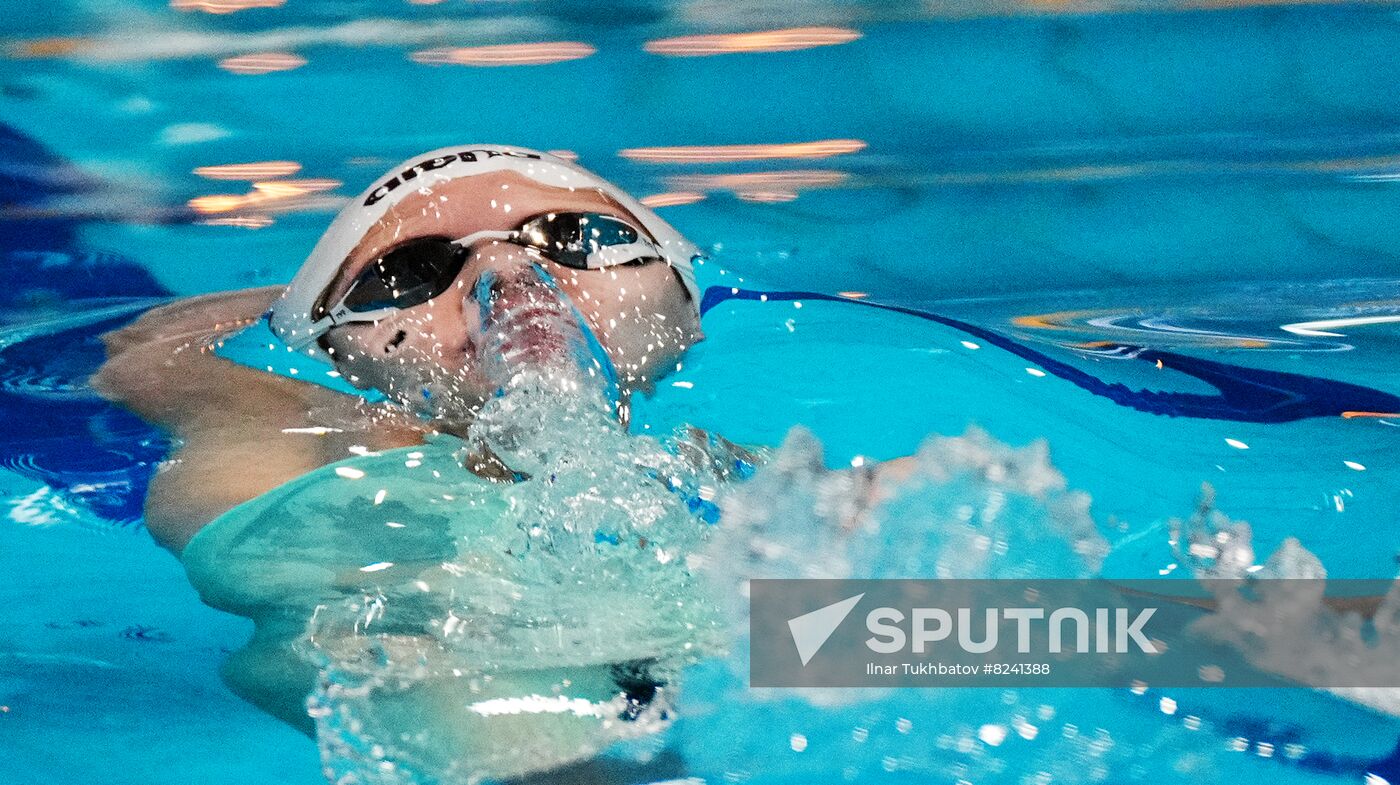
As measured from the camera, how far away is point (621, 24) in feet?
9.07

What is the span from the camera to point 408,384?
5.26 feet

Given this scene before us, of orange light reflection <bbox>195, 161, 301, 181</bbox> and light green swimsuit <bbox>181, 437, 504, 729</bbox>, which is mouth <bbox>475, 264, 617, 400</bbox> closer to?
light green swimsuit <bbox>181, 437, 504, 729</bbox>

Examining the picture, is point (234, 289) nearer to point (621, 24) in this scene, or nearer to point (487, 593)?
point (621, 24)

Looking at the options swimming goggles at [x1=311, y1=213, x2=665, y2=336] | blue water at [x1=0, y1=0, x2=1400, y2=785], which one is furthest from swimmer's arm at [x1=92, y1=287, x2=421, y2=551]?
blue water at [x1=0, y1=0, x2=1400, y2=785]

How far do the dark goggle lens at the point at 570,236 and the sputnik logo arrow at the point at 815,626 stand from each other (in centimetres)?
52

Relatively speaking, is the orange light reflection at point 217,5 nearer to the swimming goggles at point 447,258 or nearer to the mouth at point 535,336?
the swimming goggles at point 447,258

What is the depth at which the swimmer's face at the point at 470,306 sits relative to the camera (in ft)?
5.19

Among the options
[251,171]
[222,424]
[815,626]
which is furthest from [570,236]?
[251,171]

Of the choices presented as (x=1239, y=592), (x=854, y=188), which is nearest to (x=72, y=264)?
(x=854, y=188)

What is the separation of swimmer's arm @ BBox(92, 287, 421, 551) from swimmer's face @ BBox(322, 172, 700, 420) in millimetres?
50

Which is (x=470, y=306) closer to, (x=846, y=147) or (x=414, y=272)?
(x=414, y=272)

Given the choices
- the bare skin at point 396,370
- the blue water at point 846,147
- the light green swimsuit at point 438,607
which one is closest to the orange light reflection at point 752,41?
the blue water at point 846,147

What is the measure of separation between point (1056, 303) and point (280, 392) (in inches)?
53.7

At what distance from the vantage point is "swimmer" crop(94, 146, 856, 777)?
133 centimetres
